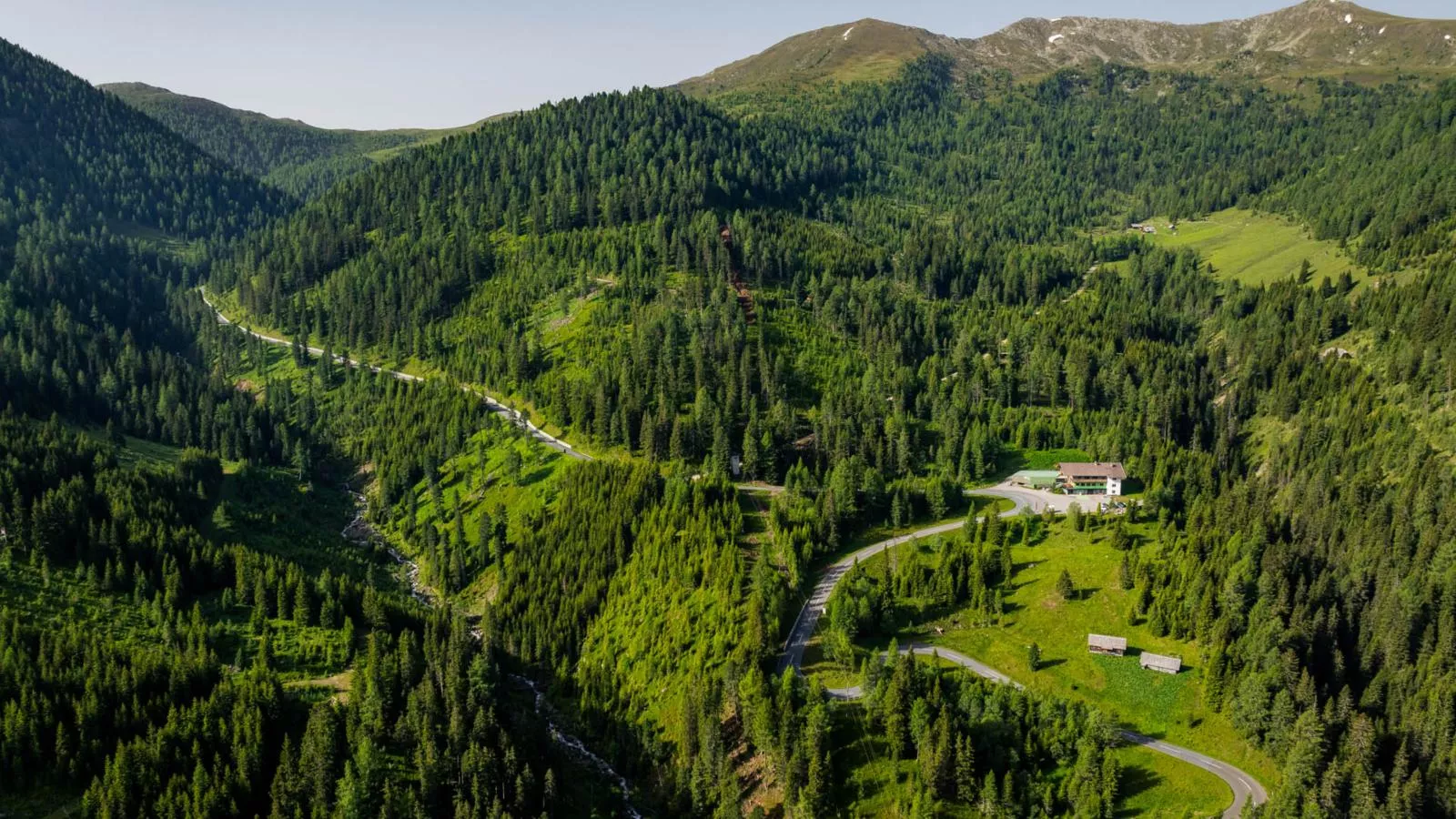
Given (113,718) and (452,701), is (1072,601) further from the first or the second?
(113,718)

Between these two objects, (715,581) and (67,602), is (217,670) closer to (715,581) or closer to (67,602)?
(67,602)

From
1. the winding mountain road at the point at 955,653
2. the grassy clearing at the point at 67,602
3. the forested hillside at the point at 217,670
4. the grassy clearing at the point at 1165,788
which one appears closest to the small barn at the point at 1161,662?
the winding mountain road at the point at 955,653

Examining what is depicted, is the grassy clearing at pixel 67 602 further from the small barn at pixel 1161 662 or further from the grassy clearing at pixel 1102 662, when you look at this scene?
the small barn at pixel 1161 662

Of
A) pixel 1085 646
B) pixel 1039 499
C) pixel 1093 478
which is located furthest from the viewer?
pixel 1039 499

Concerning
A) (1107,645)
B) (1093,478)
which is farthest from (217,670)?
(1093,478)

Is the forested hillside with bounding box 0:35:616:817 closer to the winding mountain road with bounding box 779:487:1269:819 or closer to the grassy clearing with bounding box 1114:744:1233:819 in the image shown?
the winding mountain road with bounding box 779:487:1269:819
